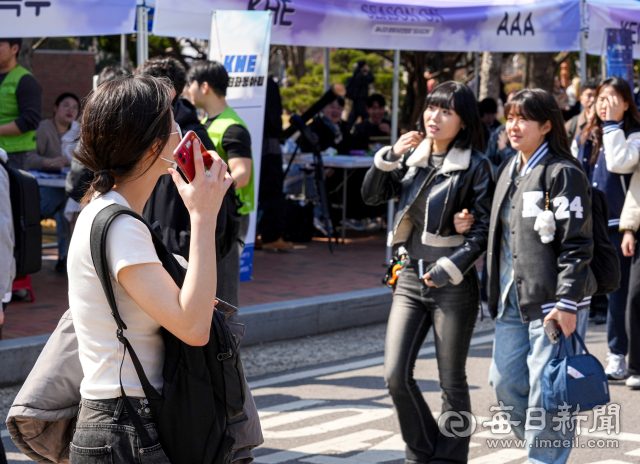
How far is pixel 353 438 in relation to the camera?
4.71 metres

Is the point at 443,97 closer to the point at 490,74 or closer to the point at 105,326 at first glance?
the point at 105,326

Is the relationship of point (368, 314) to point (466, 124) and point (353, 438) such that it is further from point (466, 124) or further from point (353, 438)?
point (466, 124)

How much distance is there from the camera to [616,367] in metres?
5.89

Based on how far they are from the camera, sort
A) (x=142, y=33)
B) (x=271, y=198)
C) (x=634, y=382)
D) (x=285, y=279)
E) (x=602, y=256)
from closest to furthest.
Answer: (x=602, y=256) < (x=634, y=382) < (x=142, y=33) < (x=285, y=279) < (x=271, y=198)

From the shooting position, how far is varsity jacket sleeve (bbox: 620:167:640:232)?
5.75m

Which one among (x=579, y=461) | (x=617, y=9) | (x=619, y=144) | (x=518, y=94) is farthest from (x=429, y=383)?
(x=617, y=9)

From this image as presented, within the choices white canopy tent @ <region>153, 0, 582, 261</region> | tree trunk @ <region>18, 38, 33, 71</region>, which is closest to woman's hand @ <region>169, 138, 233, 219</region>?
white canopy tent @ <region>153, 0, 582, 261</region>

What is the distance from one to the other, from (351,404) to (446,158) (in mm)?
1957

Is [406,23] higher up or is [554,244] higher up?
[406,23]

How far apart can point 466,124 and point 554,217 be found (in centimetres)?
69

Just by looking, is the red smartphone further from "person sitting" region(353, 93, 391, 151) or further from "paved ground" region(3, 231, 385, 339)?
"person sitting" region(353, 93, 391, 151)

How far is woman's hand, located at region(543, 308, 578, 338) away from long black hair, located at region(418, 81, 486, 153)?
951 millimetres

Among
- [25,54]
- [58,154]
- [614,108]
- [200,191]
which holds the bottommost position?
[58,154]

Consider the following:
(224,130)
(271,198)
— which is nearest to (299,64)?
(271,198)
